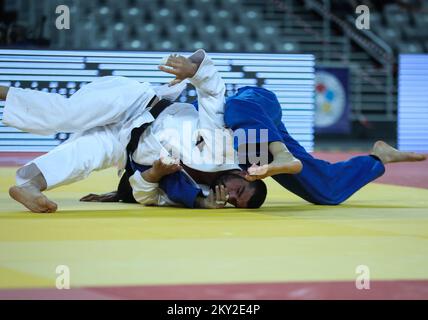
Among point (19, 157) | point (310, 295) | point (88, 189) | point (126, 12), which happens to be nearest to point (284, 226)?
point (310, 295)

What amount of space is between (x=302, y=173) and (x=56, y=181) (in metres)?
1.43

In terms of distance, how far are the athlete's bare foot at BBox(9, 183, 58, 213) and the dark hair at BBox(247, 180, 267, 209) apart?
1.09 meters

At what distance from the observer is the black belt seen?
4.78 metres

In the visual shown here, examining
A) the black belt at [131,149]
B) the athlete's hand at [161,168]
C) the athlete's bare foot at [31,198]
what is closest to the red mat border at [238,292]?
the athlete's bare foot at [31,198]

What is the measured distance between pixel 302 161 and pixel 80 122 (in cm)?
130

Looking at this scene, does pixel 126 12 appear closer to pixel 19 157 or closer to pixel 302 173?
pixel 19 157

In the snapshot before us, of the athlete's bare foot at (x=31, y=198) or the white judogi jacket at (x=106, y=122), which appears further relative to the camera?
the white judogi jacket at (x=106, y=122)

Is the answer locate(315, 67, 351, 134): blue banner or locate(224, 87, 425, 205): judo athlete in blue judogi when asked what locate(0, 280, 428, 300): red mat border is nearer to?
locate(224, 87, 425, 205): judo athlete in blue judogi

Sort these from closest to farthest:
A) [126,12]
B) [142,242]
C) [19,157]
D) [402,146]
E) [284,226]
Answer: [142,242] < [284,226] < [19,157] < [402,146] < [126,12]

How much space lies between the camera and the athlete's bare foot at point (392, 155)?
5266mm

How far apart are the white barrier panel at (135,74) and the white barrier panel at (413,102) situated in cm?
289

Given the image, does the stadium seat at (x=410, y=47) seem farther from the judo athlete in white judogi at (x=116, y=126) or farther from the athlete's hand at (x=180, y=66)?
the athlete's hand at (x=180, y=66)

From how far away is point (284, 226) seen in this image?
404 cm

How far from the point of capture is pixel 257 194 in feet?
15.6
